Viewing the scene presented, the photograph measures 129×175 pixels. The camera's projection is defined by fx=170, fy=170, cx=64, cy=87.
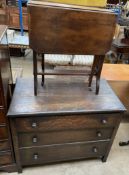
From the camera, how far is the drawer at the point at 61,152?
4.72ft

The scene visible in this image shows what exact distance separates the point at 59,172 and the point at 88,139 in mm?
438

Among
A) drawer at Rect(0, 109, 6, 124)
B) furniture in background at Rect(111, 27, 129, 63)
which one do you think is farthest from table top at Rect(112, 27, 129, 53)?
drawer at Rect(0, 109, 6, 124)

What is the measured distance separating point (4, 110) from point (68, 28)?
0.70m

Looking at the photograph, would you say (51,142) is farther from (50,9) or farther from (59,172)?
(50,9)

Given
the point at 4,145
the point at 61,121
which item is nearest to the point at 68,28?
the point at 61,121

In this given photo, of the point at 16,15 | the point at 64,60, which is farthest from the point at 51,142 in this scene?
the point at 16,15

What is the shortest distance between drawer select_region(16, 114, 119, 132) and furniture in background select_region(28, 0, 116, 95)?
0.49 metres

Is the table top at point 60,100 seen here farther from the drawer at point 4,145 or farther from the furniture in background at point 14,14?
the furniture in background at point 14,14

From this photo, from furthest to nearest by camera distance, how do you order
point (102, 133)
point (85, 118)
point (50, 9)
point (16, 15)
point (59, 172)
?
1. point (16, 15)
2. point (59, 172)
3. point (102, 133)
4. point (85, 118)
5. point (50, 9)

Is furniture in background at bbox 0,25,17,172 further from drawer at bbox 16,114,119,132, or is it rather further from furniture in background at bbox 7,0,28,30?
furniture in background at bbox 7,0,28,30

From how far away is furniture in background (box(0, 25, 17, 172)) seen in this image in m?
1.11

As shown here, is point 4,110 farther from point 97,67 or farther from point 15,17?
point 15,17

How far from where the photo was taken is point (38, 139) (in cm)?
136

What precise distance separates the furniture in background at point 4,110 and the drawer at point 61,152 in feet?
0.36
